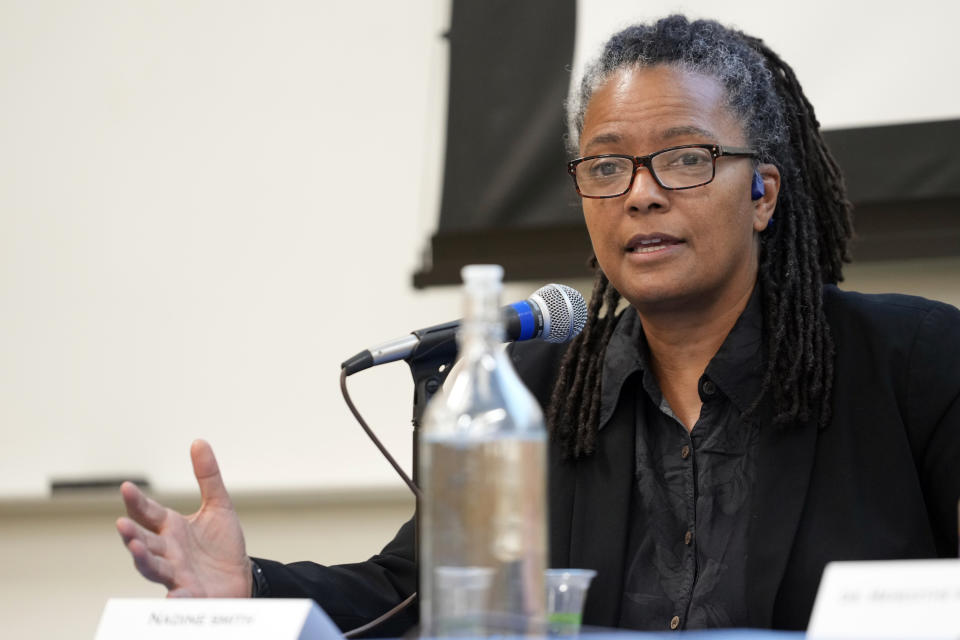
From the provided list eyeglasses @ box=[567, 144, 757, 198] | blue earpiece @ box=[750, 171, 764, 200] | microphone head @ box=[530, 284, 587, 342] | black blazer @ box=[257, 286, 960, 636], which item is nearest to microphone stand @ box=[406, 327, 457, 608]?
microphone head @ box=[530, 284, 587, 342]

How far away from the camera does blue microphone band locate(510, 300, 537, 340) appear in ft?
3.95

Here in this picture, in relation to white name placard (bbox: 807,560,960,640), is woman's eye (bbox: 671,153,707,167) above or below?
above

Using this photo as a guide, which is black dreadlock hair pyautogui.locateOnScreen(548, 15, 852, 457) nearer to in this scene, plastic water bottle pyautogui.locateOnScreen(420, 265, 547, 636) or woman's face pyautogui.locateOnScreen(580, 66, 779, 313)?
woman's face pyautogui.locateOnScreen(580, 66, 779, 313)

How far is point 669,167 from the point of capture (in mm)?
1572

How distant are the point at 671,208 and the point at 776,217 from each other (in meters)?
0.25

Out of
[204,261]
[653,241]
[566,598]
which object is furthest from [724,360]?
[204,261]

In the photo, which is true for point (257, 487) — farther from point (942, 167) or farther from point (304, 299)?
point (942, 167)

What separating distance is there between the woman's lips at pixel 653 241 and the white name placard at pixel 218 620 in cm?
84

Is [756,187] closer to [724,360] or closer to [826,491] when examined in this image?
[724,360]

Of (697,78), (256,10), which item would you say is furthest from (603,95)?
(256,10)

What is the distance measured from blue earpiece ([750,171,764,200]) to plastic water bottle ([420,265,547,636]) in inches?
38.2

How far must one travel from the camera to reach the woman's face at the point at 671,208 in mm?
1554

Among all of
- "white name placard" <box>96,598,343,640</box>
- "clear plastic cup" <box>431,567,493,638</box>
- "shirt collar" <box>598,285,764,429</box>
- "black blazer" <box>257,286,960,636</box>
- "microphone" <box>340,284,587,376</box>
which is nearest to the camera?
"clear plastic cup" <box>431,567,493,638</box>

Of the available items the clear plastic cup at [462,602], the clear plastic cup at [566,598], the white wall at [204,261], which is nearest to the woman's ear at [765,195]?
the white wall at [204,261]
